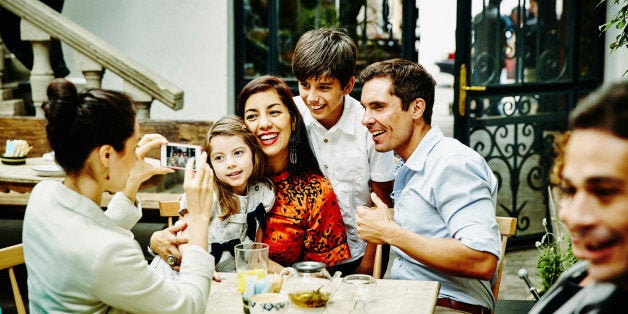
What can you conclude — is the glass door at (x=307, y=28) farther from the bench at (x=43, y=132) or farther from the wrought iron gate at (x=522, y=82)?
the bench at (x=43, y=132)

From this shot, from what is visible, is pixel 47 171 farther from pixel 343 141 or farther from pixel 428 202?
pixel 428 202

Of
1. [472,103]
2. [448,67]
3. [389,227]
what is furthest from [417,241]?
[448,67]

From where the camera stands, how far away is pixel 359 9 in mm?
6281

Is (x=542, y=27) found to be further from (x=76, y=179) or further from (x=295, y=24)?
(x=76, y=179)

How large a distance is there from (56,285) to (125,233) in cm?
30

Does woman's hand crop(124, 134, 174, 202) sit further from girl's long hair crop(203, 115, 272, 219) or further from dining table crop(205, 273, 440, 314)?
dining table crop(205, 273, 440, 314)

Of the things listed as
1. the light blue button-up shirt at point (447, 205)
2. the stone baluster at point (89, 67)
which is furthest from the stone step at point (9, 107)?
the light blue button-up shirt at point (447, 205)

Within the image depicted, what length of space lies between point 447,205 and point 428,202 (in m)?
0.12

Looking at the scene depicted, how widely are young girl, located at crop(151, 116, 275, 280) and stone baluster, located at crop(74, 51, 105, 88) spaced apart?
2839mm

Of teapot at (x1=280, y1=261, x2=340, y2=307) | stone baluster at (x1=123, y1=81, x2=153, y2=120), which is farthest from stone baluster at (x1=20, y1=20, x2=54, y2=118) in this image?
teapot at (x1=280, y1=261, x2=340, y2=307)

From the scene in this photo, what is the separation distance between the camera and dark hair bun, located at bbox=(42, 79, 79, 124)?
1989 mm

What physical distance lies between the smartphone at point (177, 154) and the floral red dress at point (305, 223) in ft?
1.72

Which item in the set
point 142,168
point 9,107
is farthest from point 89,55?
point 142,168

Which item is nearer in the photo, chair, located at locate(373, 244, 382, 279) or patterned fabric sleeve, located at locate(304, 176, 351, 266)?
patterned fabric sleeve, located at locate(304, 176, 351, 266)
